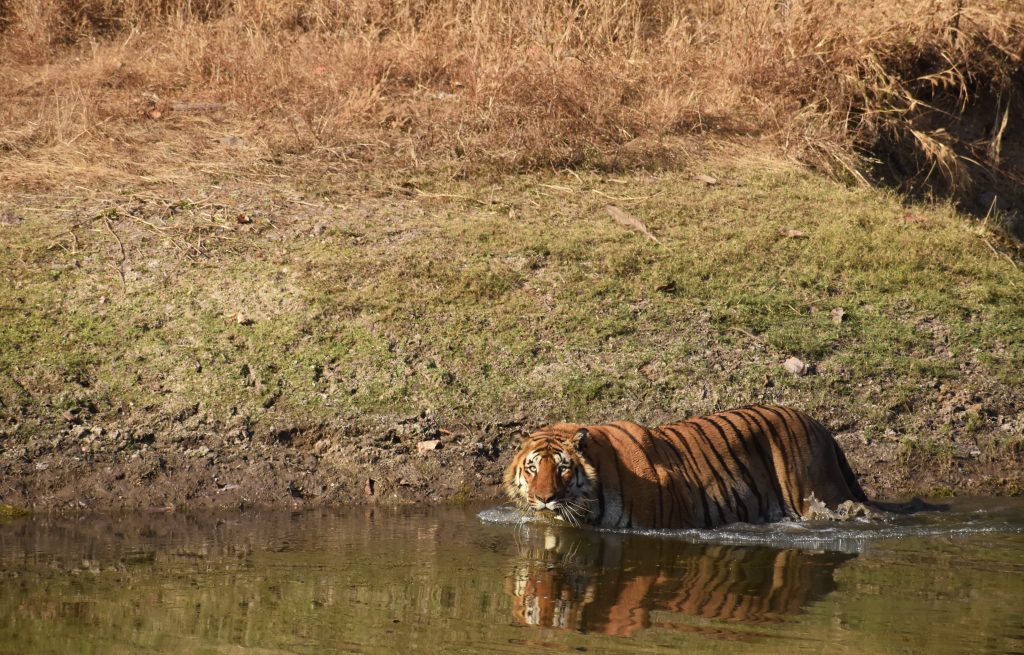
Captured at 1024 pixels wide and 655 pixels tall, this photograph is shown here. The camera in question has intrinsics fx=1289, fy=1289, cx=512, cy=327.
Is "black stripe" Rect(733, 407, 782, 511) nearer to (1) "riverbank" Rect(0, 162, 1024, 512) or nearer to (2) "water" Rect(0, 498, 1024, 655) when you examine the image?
(2) "water" Rect(0, 498, 1024, 655)

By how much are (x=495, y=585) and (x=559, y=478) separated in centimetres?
104

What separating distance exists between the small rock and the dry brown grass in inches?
130

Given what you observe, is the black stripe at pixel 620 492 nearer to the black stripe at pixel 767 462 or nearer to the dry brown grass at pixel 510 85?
the black stripe at pixel 767 462

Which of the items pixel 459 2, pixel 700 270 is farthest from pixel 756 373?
pixel 459 2

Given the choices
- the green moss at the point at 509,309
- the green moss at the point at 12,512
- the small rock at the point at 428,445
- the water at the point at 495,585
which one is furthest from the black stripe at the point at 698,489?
the green moss at the point at 12,512

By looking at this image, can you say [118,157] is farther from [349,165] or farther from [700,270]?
[700,270]

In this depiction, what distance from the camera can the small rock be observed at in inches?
272

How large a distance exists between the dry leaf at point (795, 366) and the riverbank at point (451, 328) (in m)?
0.02

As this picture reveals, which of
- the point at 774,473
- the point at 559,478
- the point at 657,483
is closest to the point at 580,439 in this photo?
the point at 559,478

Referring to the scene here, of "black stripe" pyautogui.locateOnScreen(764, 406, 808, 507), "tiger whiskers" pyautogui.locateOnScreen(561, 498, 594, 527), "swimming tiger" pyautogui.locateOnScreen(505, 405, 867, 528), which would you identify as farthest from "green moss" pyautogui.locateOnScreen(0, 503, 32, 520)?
"black stripe" pyautogui.locateOnScreen(764, 406, 808, 507)

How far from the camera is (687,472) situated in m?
6.25

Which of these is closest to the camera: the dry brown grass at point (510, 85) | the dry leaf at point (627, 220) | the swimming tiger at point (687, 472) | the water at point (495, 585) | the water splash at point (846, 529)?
the water at point (495, 585)

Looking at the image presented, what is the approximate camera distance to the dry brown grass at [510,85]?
9.93m

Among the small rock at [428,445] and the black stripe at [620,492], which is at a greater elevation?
the black stripe at [620,492]
